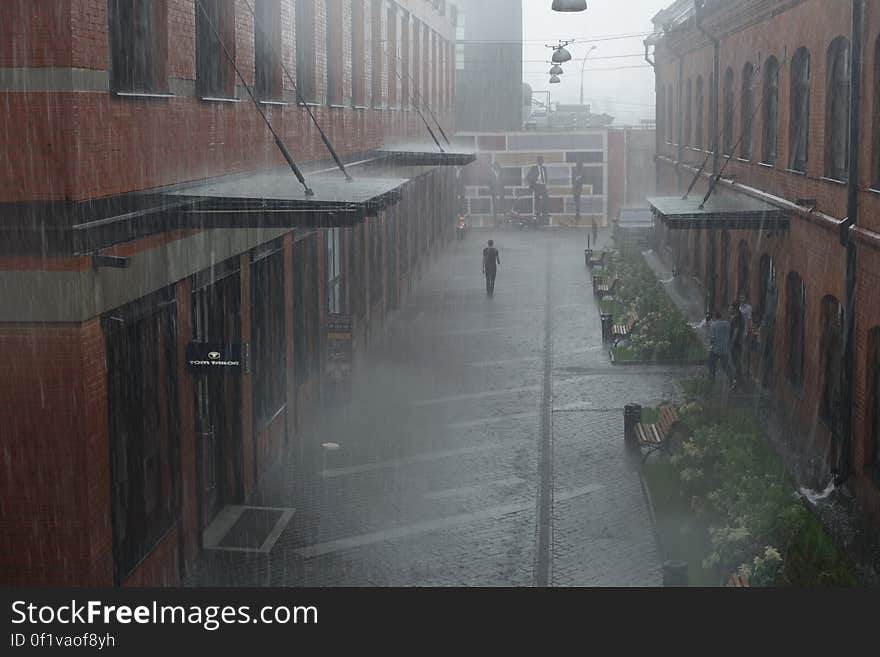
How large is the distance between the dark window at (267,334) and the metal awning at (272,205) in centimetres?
217

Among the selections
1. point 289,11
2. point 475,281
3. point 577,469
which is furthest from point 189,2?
point 475,281

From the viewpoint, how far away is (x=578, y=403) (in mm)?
20141

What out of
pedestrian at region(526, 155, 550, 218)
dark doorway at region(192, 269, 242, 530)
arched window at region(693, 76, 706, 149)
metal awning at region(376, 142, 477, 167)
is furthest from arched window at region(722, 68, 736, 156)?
pedestrian at region(526, 155, 550, 218)

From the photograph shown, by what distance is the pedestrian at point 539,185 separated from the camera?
178 ft

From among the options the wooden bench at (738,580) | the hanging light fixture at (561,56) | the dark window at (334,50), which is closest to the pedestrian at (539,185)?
the hanging light fixture at (561,56)

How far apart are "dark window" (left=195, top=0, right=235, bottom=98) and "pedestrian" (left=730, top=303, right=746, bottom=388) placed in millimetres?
10290

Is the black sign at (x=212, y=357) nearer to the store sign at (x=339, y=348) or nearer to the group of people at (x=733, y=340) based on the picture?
the store sign at (x=339, y=348)

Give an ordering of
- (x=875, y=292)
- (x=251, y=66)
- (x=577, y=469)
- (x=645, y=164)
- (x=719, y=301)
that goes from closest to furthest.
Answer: (x=875, y=292) → (x=251, y=66) → (x=577, y=469) → (x=719, y=301) → (x=645, y=164)

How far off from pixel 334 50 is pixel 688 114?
1615 centimetres

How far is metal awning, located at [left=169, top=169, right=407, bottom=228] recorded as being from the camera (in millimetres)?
11391

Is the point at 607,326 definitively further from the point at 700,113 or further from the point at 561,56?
the point at 561,56

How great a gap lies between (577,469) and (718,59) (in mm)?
13962

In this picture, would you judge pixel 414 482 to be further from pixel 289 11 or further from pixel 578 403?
pixel 289 11

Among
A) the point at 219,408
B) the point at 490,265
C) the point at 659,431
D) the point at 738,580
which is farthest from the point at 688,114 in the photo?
the point at 738,580
